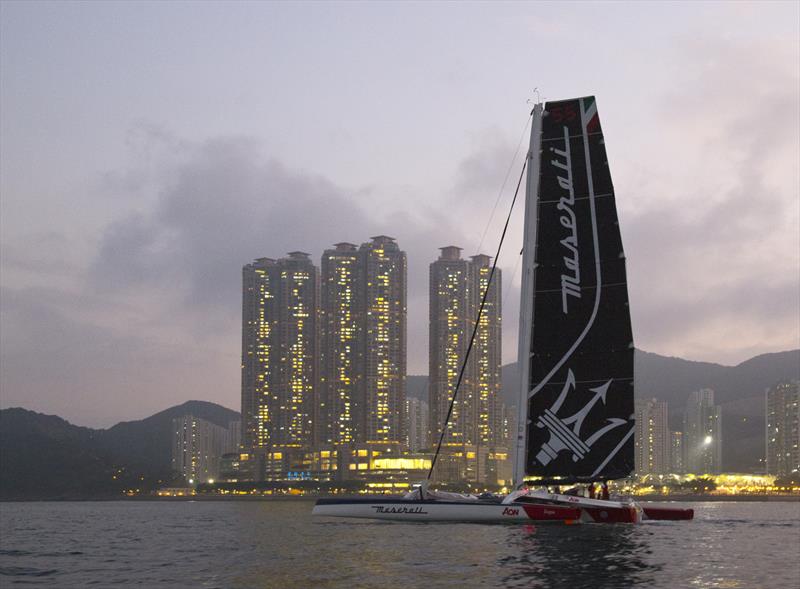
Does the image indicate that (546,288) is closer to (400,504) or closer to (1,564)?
(400,504)

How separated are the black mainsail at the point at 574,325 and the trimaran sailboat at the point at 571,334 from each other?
0.04 m

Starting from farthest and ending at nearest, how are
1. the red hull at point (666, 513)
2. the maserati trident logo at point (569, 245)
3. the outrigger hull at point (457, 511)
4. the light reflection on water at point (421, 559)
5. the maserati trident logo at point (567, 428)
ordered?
the red hull at point (666, 513), the maserati trident logo at point (569, 245), the maserati trident logo at point (567, 428), the outrigger hull at point (457, 511), the light reflection on water at point (421, 559)

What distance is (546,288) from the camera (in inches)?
1667

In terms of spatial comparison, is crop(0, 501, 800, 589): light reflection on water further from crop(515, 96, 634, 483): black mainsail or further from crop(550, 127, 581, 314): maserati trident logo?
crop(550, 127, 581, 314): maserati trident logo

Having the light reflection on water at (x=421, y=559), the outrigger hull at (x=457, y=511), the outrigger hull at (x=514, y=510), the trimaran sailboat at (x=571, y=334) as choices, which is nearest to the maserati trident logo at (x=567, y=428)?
the trimaran sailboat at (x=571, y=334)

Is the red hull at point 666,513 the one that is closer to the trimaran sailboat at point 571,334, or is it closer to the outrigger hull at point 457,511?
the trimaran sailboat at point 571,334

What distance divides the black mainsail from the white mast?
0.13 feet

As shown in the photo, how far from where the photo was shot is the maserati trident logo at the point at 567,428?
42031 millimetres

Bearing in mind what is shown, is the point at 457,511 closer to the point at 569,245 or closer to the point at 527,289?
the point at 527,289

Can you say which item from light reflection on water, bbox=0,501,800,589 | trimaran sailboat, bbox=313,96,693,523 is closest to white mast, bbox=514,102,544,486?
trimaran sailboat, bbox=313,96,693,523

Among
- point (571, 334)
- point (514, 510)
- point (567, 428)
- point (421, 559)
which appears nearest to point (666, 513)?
point (567, 428)

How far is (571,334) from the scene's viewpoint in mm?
42219

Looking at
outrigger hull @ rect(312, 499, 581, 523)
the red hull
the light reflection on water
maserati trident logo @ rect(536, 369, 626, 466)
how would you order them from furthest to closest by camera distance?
the red hull, maserati trident logo @ rect(536, 369, 626, 466), outrigger hull @ rect(312, 499, 581, 523), the light reflection on water

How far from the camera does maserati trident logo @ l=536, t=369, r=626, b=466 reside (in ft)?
138
